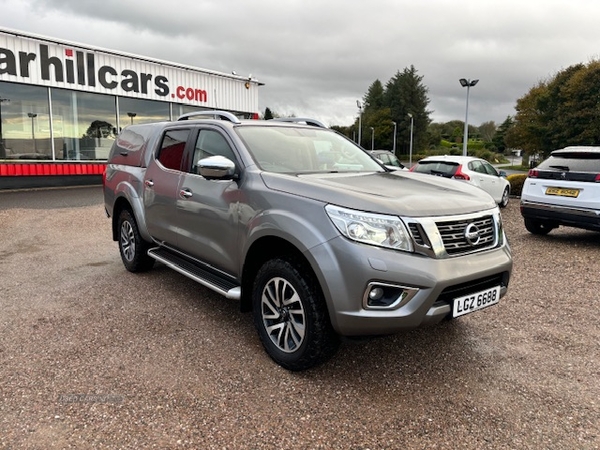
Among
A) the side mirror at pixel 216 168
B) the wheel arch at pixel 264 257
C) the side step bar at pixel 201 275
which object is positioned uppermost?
the side mirror at pixel 216 168

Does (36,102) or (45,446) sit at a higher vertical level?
(36,102)

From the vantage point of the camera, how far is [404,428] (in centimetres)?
255

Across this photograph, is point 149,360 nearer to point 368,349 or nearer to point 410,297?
point 368,349

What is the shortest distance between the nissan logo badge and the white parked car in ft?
25.9

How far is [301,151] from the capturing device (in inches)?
157

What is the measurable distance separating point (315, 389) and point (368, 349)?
29.0 inches

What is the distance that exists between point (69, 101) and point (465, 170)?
13.4 meters

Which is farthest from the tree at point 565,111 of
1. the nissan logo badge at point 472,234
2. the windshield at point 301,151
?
the nissan logo badge at point 472,234

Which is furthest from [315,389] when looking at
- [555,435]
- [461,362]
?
[555,435]

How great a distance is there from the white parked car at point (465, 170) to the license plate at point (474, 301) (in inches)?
311

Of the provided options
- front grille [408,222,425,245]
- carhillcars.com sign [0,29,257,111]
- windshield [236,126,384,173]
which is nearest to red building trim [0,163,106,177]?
carhillcars.com sign [0,29,257,111]

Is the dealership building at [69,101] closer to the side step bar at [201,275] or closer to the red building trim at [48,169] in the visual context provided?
the red building trim at [48,169]

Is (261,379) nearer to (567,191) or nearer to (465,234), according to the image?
(465,234)

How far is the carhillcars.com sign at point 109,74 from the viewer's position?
14.1 m
